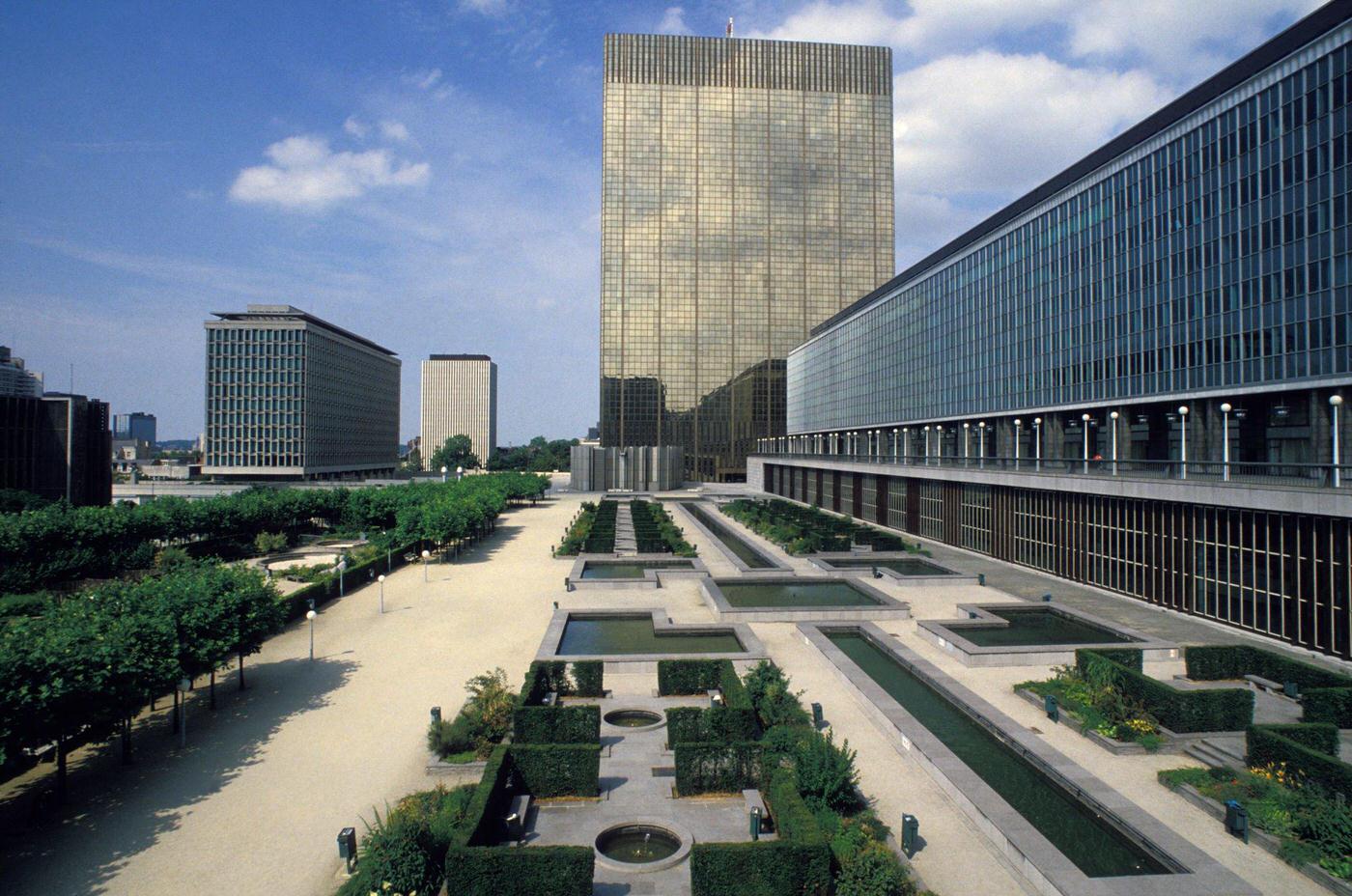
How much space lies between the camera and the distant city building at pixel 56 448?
66812 millimetres

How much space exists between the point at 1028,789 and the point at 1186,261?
31.8 metres

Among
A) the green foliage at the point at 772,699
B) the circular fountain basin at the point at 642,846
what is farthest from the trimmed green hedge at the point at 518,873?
the green foliage at the point at 772,699

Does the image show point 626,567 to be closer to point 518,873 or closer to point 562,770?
point 562,770

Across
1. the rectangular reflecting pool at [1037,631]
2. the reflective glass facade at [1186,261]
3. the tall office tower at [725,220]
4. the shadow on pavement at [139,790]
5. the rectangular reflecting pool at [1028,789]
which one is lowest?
the shadow on pavement at [139,790]

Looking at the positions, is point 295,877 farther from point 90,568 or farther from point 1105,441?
point 1105,441

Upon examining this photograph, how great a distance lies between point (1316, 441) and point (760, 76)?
408ft

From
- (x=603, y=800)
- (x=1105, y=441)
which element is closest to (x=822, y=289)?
(x=1105, y=441)

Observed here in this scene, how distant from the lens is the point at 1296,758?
13680mm

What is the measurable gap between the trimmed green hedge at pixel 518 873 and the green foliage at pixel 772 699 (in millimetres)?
6870

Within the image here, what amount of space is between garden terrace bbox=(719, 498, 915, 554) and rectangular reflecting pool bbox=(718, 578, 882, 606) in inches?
312

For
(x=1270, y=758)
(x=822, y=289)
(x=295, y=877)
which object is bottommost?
(x=295, y=877)

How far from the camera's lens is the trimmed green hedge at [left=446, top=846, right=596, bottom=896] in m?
10.7

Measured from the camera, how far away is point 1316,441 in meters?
27.3

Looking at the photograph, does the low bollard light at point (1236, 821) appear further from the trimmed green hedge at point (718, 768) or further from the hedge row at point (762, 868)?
the trimmed green hedge at point (718, 768)
